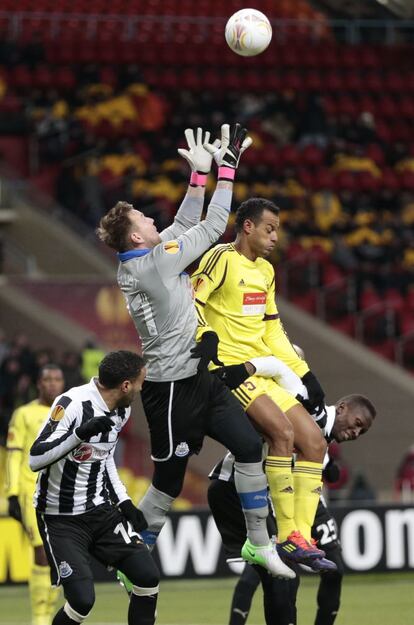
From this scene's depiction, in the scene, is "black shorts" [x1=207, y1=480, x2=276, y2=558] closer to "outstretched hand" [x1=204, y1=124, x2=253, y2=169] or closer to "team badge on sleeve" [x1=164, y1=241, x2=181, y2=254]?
"team badge on sleeve" [x1=164, y1=241, x2=181, y2=254]

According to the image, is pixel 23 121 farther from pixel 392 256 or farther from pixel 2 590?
pixel 2 590

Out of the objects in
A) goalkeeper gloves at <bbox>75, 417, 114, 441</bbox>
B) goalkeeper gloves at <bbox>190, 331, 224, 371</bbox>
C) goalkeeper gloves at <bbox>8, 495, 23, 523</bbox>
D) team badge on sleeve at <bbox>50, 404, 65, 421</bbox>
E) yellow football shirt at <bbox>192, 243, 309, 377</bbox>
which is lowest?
goalkeeper gloves at <bbox>8, 495, 23, 523</bbox>

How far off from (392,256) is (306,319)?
1692 mm

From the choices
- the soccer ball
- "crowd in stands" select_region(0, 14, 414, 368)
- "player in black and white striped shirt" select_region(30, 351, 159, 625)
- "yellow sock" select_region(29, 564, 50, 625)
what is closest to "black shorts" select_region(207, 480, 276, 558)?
"player in black and white striped shirt" select_region(30, 351, 159, 625)

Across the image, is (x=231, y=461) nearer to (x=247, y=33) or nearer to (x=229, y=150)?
(x=229, y=150)

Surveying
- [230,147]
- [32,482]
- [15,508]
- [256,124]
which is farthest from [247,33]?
[256,124]

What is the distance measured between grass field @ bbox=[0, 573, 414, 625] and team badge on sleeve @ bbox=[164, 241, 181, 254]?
4201mm

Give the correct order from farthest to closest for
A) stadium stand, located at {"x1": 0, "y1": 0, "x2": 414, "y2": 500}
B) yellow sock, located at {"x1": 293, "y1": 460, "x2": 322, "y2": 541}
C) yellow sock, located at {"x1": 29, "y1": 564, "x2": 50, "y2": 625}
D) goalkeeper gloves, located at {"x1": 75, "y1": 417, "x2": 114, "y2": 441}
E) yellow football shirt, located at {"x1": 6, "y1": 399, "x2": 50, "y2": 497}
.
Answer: stadium stand, located at {"x1": 0, "y1": 0, "x2": 414, "y2": 500} → yellow football shirt, located at {"x1": 6, "y1": 399, "x2": 50, "y2": 497} → yellow sock, located at {"x1": 29, "y1": 564, "x2": 50, "y2": 625} → yellow sock, located at {"x1": 293, "y1": 460, "x2": 322, "y2": 541} → goalkeeper gloves, located at {"x1": 75, "y1": 417, "x2": 114, "y2": 441}

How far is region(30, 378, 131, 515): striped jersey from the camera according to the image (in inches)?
279

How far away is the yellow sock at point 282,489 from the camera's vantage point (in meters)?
7.32

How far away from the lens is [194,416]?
285 inches

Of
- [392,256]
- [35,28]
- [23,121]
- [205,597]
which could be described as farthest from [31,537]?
[35,28]

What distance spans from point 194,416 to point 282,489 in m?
0.63

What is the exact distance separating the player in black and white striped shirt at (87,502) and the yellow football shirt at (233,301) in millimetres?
580
